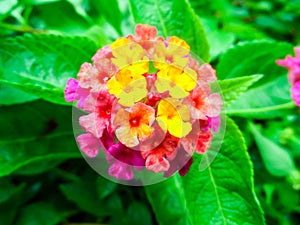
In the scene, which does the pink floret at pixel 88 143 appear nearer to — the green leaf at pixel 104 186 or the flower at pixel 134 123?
the flower at pixel 134 123

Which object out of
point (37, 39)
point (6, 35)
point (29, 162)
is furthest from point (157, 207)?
point (6, 35)

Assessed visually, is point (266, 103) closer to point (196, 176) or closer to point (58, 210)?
point (196, 176)

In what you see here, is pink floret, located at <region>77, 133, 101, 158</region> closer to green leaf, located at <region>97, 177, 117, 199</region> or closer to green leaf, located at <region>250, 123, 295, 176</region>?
green leaf, located at <region>97, 177, 117, 199</region>

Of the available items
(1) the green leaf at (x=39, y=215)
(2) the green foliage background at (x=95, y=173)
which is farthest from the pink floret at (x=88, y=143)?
(1) the green leaf at (x=39, y=215)

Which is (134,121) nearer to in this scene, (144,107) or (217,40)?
(144,107)

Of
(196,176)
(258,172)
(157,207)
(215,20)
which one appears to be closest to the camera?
(196,176)

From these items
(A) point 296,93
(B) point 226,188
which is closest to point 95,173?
(B) point 226,188

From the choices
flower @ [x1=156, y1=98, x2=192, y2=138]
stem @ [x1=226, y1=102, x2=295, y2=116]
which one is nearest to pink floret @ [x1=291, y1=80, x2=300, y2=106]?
stem @ [x1=226, y1=102, x2=295, y2=116]
